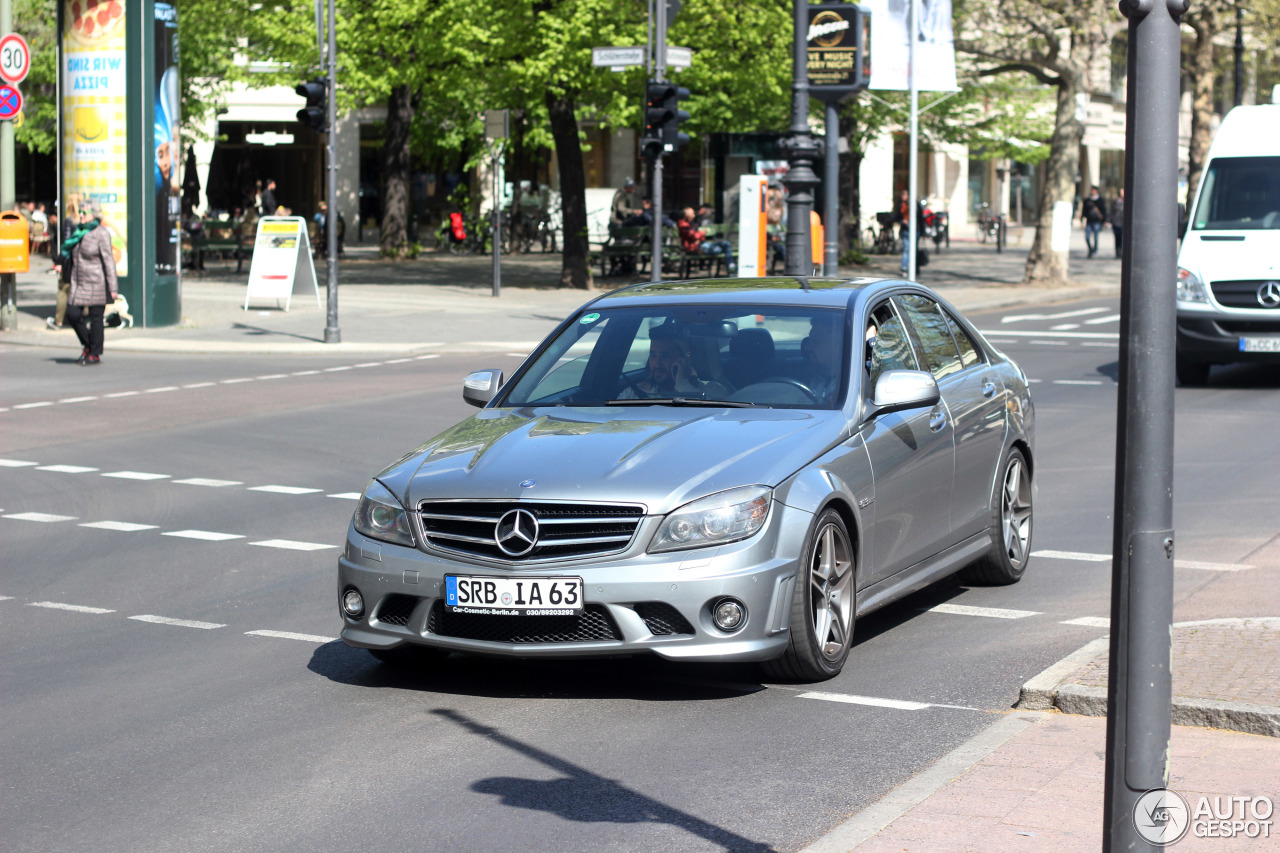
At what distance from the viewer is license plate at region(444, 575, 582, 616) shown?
5957mm

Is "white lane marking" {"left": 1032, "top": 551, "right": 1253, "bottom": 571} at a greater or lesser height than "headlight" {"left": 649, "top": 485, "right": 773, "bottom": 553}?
lesser

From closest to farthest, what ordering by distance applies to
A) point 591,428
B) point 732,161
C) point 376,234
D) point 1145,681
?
point 1145,681 → point 591,428 → point 732,161 → point 376,234

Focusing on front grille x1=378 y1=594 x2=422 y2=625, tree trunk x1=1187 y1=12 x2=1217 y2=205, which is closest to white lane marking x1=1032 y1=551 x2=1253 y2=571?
front grille x1=378 y1=594 x2=422 y2=625

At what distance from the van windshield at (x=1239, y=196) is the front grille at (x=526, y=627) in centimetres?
1376

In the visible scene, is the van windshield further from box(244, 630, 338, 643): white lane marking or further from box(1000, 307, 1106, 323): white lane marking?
box(244, 630, 338, 643): white lane marking

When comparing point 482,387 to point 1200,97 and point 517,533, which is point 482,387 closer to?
point 517,533

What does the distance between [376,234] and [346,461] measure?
4646 cm

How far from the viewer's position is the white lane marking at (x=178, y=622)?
303 inches

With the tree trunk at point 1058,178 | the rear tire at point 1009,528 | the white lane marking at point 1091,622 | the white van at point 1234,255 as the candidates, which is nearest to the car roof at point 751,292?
the rear tire at point 1009,528

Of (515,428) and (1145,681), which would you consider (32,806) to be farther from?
(1145,681)

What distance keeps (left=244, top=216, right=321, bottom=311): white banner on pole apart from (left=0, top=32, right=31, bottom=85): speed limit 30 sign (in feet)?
17.1

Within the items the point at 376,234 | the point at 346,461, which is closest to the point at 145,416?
the point at 346,461

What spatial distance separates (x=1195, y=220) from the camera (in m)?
18.4

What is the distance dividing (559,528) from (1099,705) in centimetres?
191
